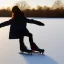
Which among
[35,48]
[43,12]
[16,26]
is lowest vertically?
[43,12]

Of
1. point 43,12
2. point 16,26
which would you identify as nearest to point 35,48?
point 16,26

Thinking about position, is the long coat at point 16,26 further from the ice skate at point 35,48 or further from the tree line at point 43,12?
the tree line at point 43,12

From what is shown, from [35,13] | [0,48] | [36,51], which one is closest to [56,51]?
[36,51]

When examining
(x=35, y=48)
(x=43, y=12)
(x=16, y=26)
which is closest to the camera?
(x=16, y=26)

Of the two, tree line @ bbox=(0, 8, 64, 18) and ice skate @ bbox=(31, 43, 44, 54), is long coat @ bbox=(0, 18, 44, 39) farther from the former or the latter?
tree line @ bbox=(0, 8, 64, 18)

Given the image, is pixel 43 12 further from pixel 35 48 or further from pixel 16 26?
pixel 16 26

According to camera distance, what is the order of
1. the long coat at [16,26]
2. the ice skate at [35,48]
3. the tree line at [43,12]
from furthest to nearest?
the tree line at [43,12] < the ice skate at [35,48] < the long coat at [16,26]

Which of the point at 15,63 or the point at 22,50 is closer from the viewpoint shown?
the point at 15,63

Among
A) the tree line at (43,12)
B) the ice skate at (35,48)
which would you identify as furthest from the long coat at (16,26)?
the tree line at (43,12)

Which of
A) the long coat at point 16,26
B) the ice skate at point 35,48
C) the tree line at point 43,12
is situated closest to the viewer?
the long coat at point 16,26

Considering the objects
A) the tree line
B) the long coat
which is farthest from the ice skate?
the tree line

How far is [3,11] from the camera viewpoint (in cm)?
1427

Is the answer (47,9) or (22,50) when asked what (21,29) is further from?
(47,9)

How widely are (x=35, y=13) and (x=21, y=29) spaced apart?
9291 millimetres
